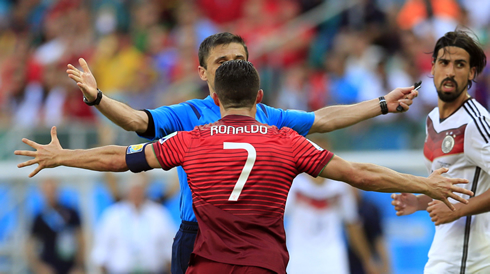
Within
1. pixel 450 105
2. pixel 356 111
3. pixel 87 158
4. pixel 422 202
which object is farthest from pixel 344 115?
pixel 87 158

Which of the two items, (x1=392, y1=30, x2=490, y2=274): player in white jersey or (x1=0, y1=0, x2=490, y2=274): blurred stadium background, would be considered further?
(x1=0, y1=0, x2=490, y2=274): blurred stadium background

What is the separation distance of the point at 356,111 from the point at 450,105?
0.78 metres

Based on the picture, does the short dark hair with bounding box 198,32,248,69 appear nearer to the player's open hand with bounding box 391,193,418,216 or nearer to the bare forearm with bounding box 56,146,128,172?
the bare forearm with bounding box 56,146,128,172

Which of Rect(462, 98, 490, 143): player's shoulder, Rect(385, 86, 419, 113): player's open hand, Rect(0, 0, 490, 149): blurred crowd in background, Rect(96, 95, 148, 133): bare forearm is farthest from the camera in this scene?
Rect(0, 0, 490, 149): blurred crowd in background

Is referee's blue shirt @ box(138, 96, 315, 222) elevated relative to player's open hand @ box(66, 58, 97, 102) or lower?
lower

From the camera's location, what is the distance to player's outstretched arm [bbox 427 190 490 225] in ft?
15.8

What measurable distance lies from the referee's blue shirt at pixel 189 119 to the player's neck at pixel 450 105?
118 cm

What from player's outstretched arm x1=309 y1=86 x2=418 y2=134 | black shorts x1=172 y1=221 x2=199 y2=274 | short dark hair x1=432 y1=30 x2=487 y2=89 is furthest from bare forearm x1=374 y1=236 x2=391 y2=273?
black shorts x1=172 y1=221 x2=199 y2=274

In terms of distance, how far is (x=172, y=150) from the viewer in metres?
4.07

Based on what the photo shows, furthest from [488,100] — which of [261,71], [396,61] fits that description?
[261,71]

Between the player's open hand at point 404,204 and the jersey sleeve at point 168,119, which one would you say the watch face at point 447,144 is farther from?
the jersey sleeve at point 168,119

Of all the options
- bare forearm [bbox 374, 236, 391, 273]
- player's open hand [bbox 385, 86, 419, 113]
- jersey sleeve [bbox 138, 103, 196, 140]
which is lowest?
bare forearm [bbox 374, 236, 391, 273]

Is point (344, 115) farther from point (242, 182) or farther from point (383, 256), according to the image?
point (383, 256)

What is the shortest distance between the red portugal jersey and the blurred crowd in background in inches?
224
